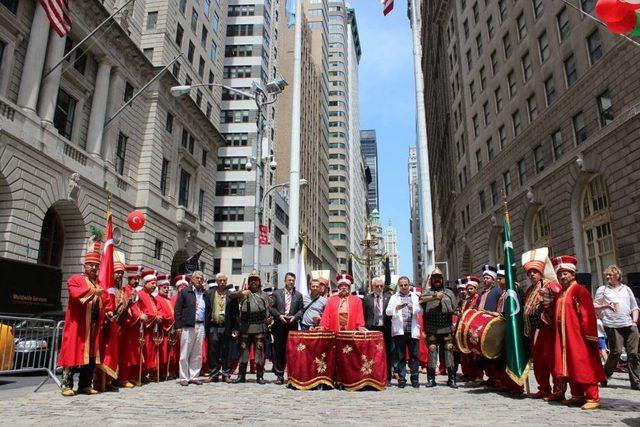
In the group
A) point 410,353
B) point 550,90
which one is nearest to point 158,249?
point 410,353

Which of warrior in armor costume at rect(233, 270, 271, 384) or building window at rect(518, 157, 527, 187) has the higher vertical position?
building window at rect(518, 157, 527, 187)

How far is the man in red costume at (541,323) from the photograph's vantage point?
8.20m

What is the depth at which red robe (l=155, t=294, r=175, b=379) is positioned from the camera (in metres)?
11.7

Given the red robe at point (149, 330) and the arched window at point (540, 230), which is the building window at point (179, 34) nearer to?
the arched window at point (540, 230)

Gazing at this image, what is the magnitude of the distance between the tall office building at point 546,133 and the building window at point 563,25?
0.06 meters

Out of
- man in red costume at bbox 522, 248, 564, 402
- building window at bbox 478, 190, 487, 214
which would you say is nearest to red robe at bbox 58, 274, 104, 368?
man in red costume at bbox 522, 248, 564, 402

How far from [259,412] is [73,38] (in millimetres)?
26180

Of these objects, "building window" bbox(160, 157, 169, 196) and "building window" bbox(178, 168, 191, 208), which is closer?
"building window" bbox(160, 157, 169, 196)

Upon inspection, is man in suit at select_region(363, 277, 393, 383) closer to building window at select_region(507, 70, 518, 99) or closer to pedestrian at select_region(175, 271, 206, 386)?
pedestrian at select_region(175, 271, 206, 386)

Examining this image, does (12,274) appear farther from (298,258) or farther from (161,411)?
(161,411)

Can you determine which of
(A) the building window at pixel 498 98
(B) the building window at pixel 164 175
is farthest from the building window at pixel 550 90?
(B) the building window at pixel 164 175

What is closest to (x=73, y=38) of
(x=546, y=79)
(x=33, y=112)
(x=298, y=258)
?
(x=33, y=112)

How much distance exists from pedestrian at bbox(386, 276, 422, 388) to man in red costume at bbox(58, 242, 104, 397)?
5.99m

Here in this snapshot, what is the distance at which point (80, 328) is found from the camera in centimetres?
881
